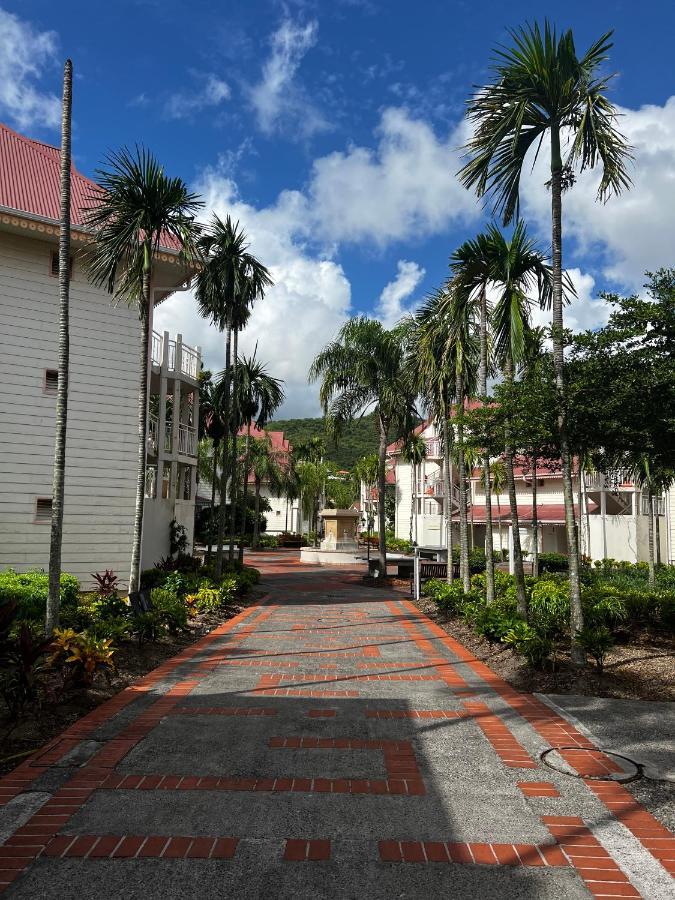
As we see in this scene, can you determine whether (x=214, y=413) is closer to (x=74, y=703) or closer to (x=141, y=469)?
(x=141, y=469)

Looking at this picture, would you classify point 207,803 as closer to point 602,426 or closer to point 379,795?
point 379,795

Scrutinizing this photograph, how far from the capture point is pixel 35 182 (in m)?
16.8

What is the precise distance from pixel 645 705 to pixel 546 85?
7.64m

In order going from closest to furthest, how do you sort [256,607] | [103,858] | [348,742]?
[103,858] < [348,742] < [256,607]

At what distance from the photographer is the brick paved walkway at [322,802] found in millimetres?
3443

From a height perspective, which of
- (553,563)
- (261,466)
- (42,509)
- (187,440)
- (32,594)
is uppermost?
(261,466)

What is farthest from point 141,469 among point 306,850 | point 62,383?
point 306,850

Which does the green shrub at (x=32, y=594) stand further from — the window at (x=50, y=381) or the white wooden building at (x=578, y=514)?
the white wooden building at (x=578, y=514)

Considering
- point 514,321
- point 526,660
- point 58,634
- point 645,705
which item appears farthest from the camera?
point 514,321

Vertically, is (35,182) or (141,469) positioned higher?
(35,182)

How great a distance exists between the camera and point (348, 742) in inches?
221

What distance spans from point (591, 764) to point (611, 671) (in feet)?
11.9

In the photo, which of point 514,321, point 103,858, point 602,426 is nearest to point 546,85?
point 514,321

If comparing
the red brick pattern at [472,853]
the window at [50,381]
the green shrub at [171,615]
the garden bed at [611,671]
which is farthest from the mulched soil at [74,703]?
the window at [50,381]
